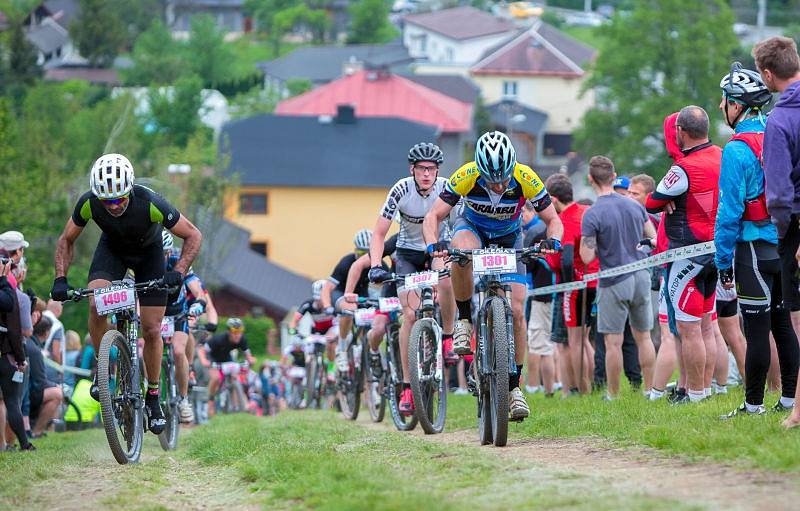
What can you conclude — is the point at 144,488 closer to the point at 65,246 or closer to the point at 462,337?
the point at 65,246

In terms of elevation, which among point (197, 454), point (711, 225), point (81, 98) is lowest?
point (197, 454)

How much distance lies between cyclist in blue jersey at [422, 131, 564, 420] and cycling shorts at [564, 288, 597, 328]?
3.35 metres

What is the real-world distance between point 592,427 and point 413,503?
3663mm

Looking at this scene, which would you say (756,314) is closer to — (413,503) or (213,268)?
(413,503)

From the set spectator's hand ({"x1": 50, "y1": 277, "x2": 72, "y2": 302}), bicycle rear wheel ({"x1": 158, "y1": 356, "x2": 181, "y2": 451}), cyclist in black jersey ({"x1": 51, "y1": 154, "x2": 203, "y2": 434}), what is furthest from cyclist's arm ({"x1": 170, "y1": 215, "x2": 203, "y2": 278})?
bicycle rear wheel ({"x1": 158, "y1": 356, "x2": 181, "y2": 451})

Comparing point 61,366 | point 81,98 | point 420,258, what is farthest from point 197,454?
point 81,98

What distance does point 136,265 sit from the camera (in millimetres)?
11859

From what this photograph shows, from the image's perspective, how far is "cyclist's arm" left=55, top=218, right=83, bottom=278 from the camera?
11312mm

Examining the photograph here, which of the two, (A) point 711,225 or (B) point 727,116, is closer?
(B) point 727,116

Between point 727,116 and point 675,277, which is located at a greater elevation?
point 727,116

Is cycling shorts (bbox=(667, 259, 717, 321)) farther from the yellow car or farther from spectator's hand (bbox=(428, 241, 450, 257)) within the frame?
the yellow car

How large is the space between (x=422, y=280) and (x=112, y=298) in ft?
8.79

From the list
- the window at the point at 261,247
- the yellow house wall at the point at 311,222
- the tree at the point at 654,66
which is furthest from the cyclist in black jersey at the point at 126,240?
the window at the point at 261,247

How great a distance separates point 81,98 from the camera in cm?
10356
